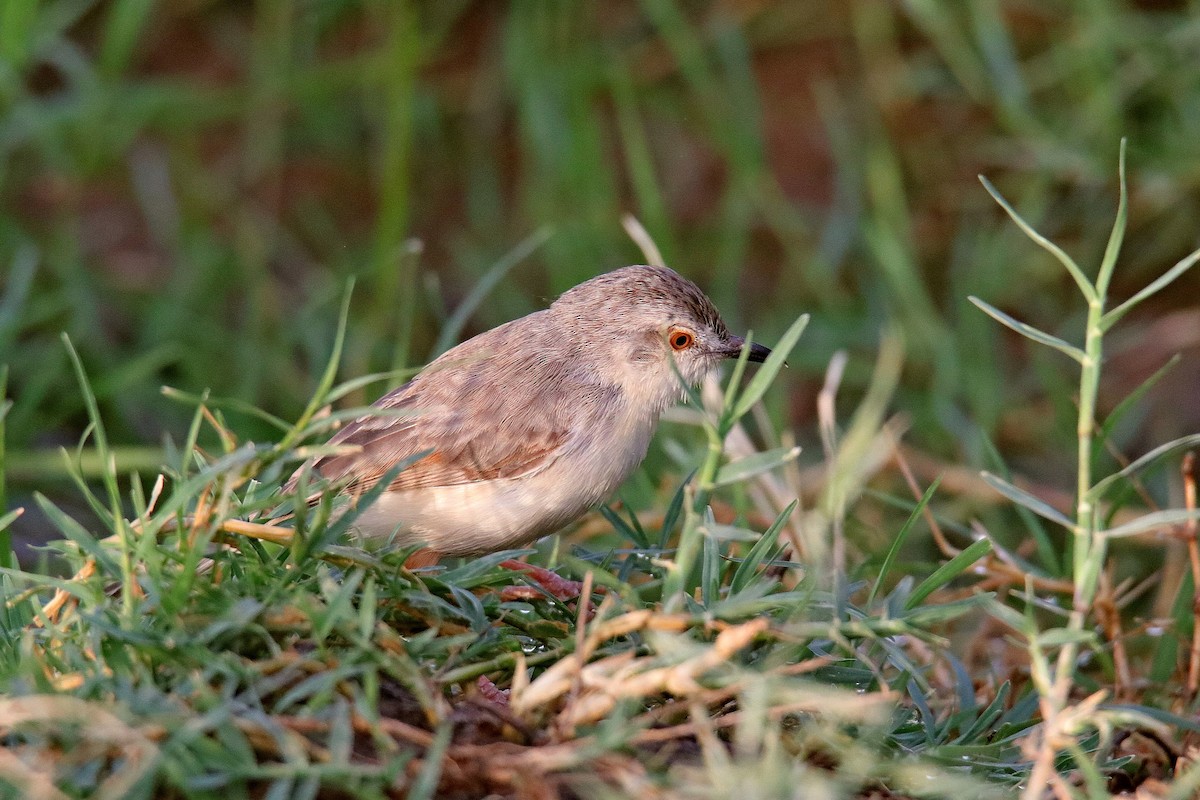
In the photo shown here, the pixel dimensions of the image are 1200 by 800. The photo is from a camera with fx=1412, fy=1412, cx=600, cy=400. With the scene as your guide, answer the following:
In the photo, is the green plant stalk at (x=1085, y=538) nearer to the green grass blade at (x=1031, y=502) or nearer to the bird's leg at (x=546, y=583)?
the green grass blade at (x=1031, y=502)

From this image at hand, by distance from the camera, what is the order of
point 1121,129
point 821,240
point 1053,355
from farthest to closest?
point 821,240, point 1053,355, point 1121,129

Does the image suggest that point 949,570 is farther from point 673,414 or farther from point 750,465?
point 673,414

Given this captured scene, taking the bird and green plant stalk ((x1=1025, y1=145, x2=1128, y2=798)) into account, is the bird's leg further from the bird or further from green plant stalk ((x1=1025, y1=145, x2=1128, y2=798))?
green plant stalk ((x1=1025, y1=145, x2=1128, y2=798))

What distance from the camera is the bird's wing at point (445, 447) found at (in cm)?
416

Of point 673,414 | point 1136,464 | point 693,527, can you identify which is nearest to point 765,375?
point 693,527

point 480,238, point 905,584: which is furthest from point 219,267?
point 905,584

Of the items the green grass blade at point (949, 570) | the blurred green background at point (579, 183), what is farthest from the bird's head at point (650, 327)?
the blurred green background at point (579, 183)

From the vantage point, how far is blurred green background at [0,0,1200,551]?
7367 millimetres

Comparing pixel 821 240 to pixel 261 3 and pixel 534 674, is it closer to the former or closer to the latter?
pixel 261 3

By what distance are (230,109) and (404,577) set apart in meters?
5.82

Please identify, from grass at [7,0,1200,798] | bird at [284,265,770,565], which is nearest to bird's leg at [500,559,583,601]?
grass at [7,0,1200,798]

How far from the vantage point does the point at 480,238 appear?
8.95m

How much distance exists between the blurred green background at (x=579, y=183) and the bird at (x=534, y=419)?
2090mm

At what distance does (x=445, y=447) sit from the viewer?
424 cm
